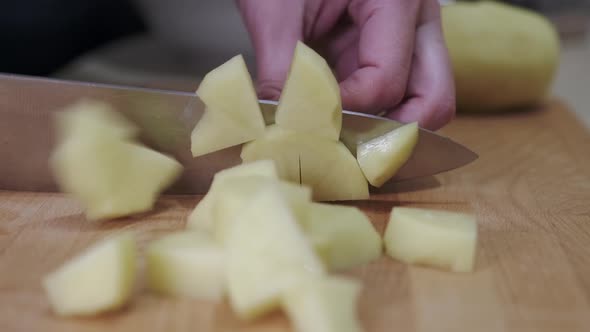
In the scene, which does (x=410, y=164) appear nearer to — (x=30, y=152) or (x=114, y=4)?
(x=30, y=152)

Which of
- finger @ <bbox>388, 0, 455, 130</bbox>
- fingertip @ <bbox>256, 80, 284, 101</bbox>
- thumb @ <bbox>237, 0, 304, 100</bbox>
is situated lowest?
finger @ <bbox>388, 0, 455, 130</bbox>

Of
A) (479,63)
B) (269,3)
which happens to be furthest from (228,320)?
(479,63)

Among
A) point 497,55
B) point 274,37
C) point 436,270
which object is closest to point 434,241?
point 436,270

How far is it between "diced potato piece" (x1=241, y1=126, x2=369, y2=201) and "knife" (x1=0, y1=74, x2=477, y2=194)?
67 millimetres

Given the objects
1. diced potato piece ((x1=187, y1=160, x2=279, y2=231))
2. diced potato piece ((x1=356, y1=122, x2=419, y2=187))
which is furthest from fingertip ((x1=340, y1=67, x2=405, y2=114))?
diced potato piece ((x1=187, y1=160, x2=279, y2=231))

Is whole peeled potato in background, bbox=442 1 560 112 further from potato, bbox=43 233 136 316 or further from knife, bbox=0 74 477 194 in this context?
potato, bbox=43 233 136 316

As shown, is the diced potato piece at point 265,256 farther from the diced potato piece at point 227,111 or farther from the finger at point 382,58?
the finger at point 382,58

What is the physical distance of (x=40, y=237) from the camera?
101 centimetres

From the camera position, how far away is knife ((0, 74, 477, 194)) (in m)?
1.17

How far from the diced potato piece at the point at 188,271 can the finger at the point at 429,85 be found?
0.59 metres

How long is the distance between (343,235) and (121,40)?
1.88 m

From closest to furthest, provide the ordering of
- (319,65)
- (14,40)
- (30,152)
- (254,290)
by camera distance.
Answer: (254,290)
(319,65)
(30,152)
(14,40)

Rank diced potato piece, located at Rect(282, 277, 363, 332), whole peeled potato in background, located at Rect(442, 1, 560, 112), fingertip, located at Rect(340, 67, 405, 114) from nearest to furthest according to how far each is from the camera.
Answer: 1. diced potato piece, located at Rect(282, 277, 363, 332)
2. fingertip, located at Rect(340, 67, 405, 114)
3. whole peeled potato in background, located at Rect(442, 1, 560, 112)

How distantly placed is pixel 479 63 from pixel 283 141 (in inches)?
39.9
